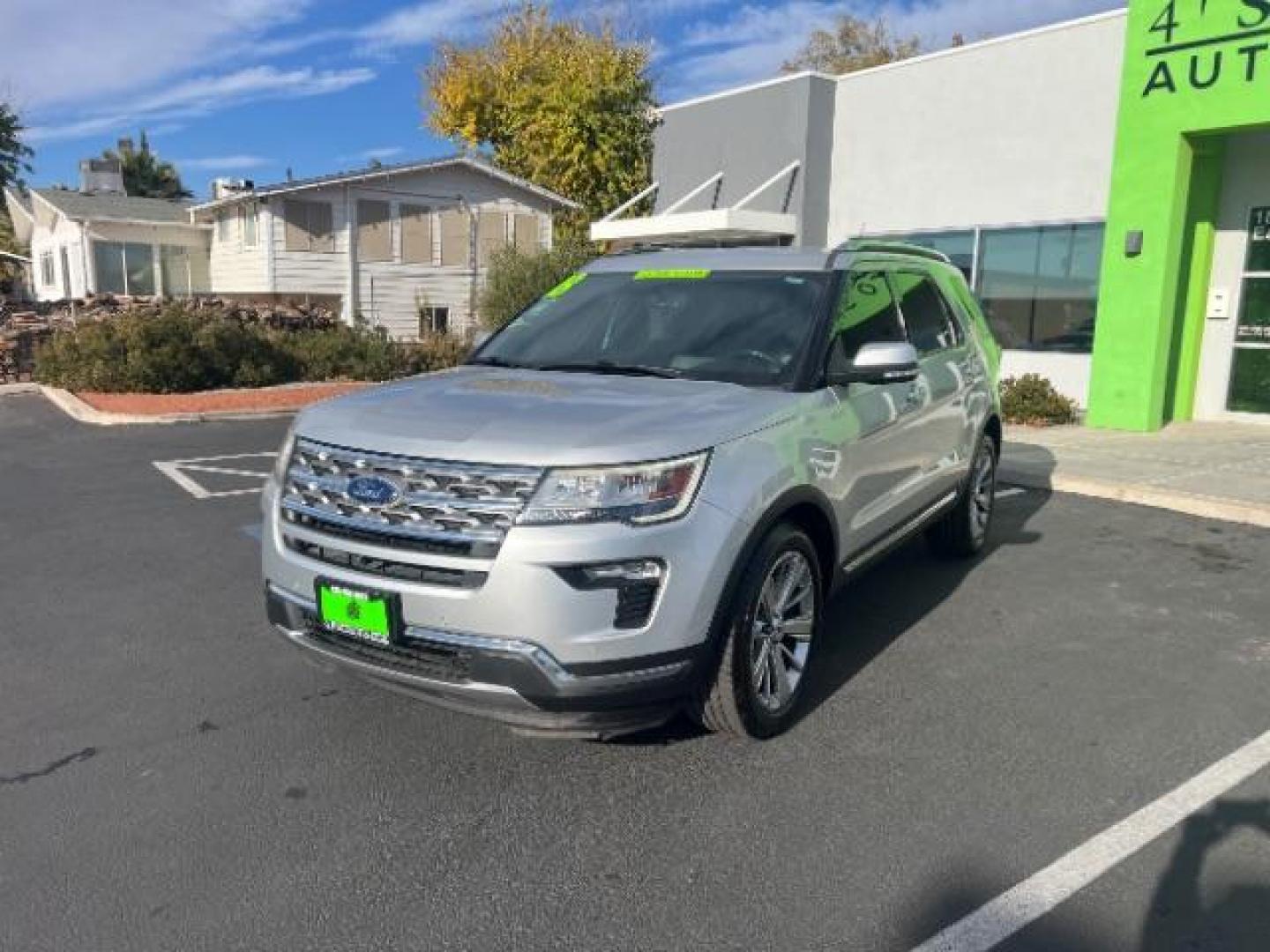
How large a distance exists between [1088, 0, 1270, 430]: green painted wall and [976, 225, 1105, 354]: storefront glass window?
976mm

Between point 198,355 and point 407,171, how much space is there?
1262 centimetres

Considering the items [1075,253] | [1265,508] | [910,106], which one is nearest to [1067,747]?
[1265,508]

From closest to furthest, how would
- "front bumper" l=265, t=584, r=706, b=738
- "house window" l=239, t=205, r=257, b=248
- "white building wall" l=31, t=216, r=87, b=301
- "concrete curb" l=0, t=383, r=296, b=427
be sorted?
"front bumper" l=265, t=584, r=706, b=738 < "concrete curb" l=0, t=383, r=296, b=427 < "house window" l=239, t=205, r=257, b=248 < "white building wall" l=31, t=216, r=87, b=301

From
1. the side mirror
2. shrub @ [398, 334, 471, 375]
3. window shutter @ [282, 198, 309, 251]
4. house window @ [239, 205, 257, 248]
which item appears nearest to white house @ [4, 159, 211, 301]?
house window @ [239, 205, 257, 248]

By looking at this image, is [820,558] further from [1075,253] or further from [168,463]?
[1075,253]

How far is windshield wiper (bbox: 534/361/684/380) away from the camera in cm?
407

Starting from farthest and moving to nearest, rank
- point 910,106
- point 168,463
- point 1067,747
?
point 910,106 < point 168,463 < point 1067,747

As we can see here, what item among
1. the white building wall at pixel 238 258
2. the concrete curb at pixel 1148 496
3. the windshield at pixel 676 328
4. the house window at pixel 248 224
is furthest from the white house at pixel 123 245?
the windshield at pixel 676 328

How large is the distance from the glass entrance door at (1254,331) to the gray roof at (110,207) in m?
27.9

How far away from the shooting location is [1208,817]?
319 centimetres

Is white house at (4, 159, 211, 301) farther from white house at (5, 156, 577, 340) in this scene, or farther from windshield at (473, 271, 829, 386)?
windshield at (473, 271, 829, 386)

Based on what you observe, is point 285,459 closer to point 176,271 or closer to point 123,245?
point 123,245

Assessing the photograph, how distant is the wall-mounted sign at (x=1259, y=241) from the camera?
440 inches

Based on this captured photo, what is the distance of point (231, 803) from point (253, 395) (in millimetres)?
12306
